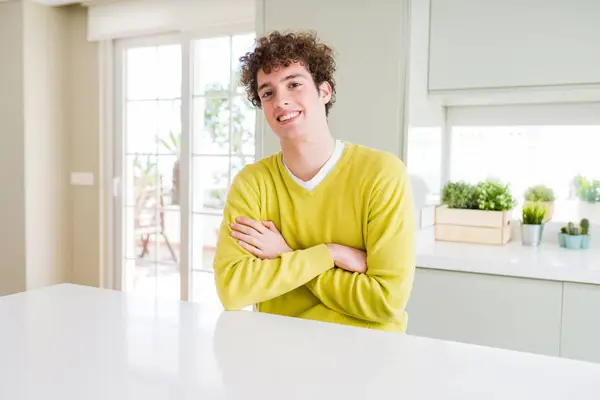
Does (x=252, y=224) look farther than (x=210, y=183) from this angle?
No

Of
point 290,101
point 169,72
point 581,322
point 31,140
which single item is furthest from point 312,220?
point 31,140

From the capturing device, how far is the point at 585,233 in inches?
98.3

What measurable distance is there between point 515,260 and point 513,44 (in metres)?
0.86

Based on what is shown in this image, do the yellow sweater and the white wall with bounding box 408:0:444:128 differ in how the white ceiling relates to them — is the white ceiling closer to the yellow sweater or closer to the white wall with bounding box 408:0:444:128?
the white wall with bounding box 408:0:444:128

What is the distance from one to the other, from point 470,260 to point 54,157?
303cm

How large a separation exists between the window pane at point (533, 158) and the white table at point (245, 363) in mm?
1971

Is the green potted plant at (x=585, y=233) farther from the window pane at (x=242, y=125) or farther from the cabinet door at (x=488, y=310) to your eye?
the window pane at (x=242, y=125)

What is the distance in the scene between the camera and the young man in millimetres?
1354

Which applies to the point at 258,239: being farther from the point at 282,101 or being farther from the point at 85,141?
the point at 85,141

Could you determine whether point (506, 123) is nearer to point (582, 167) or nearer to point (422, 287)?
point (582, 167)

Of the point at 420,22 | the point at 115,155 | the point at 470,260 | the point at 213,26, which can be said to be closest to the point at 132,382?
the point at 470,260

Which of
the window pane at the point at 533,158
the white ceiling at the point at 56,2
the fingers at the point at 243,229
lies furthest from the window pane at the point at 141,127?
the fingers at the point at 243,229

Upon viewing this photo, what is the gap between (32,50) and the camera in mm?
3875

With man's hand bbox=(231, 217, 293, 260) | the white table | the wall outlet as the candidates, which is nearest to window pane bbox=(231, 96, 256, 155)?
the wall outlet
